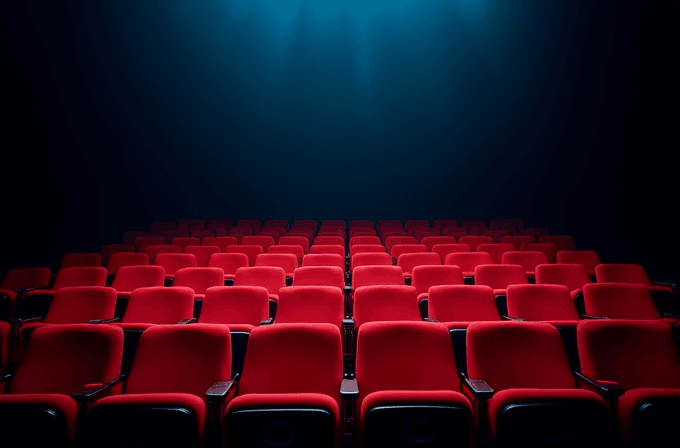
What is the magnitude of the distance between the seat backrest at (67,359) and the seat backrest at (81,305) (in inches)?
29.8

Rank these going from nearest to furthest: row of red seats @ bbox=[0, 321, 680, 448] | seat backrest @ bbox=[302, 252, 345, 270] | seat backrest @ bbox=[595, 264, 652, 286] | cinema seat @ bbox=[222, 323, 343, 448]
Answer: row of red seats @ bbox=[0, 321, 680, 448]
cinema seat @ bbox=[222, 323, 343, 448]
seat backrest @ bbox=[595, 264, 652, 286]
seat backrest @ bbox=[302, 252, 345, 270]

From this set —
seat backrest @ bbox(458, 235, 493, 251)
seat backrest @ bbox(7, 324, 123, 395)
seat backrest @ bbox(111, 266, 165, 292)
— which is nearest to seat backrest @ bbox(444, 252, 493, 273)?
seat backrest @ bbox(458, 235, 493, 251)

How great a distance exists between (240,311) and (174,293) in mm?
431

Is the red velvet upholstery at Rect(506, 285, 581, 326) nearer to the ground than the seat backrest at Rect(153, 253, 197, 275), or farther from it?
nearer to the ground

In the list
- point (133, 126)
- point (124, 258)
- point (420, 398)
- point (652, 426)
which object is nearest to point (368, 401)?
point (420, 398)

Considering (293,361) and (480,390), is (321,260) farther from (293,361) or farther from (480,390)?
(480,390)

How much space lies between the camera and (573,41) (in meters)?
6.92

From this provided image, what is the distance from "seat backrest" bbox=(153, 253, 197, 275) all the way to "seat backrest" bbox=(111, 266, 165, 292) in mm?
500

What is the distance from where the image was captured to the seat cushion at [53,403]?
115 centimetres

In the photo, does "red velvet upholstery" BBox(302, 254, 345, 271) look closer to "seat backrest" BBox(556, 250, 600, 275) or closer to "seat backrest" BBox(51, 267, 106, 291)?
"seat backrest" BBox(51, 267, 106, 291)

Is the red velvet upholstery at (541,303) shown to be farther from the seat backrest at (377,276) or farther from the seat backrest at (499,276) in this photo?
the seat backrest at (377,276)

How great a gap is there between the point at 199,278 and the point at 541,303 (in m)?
2.43

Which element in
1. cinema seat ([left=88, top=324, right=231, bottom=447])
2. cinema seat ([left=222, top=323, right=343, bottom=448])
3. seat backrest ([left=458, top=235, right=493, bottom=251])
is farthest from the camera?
seat backrest ([left=458, top=235, right=493, bottom=251])

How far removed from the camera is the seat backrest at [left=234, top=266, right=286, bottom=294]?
3098mm
